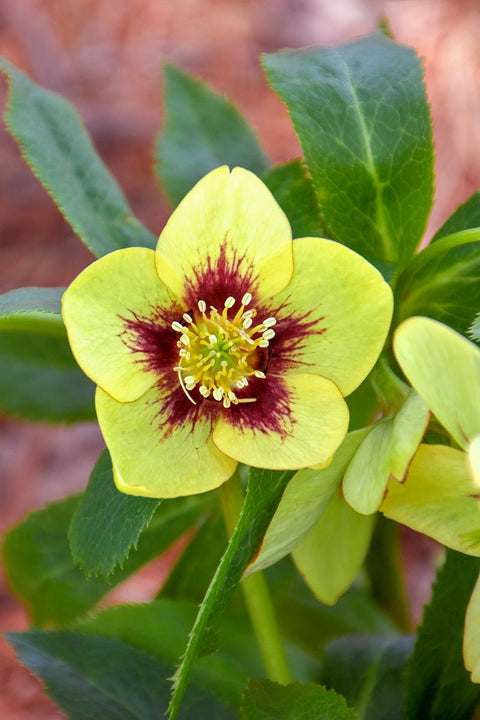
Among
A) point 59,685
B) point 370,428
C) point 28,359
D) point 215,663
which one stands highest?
point 370,428

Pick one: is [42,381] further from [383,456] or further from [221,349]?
[383,456]

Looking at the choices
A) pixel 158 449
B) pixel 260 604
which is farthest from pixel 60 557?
pixel 158 449

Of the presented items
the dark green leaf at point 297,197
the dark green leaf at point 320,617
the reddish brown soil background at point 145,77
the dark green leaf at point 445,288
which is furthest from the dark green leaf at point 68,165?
the reddish brown soil background at point 145,77

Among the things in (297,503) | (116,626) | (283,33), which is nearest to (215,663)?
(116,626)

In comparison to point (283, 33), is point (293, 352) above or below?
above

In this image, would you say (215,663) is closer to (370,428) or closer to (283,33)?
(370,428)

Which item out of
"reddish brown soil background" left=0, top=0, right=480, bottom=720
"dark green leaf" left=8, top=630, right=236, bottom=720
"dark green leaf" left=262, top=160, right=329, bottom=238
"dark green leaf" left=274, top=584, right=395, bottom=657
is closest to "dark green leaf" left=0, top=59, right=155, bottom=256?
"dark green leaf" left=262, top=160, right=329, bottom=238
